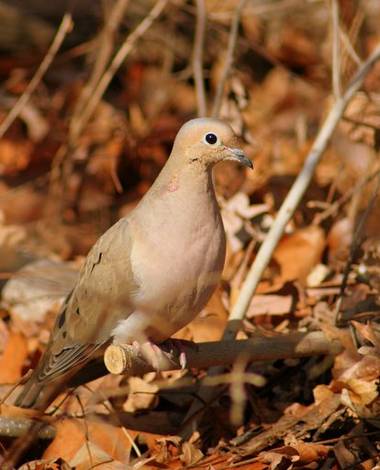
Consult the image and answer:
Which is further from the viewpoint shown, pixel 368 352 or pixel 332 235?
pixel 332 235

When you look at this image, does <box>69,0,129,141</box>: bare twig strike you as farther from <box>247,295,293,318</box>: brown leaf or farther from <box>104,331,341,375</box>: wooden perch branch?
<box>104,331,341,375</box>: wooden perch branch

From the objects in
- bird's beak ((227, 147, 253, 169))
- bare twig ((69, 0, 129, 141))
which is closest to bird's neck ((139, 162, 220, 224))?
bird's beak ((227, 147, 253, 169))

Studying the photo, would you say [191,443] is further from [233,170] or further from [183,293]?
[233,170]

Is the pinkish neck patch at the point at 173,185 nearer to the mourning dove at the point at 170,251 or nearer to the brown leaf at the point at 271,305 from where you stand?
the mourning dove at the point at 170,251

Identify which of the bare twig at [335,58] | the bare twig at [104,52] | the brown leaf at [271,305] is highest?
the bare twig at [104,52]

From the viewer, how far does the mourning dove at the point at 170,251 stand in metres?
3.27

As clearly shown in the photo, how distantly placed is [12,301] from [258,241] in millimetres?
1320

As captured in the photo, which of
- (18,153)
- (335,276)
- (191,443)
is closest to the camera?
(191,443)

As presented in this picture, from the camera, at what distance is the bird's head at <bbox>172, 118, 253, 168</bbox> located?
3.30 meters

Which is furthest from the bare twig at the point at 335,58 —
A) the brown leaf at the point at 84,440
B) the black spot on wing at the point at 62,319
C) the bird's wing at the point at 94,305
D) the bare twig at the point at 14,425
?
the bare twig at the point at 14,425

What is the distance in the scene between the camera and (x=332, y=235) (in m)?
4.95

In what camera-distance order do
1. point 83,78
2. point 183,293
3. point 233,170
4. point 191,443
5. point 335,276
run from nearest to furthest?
point 183,293
point 191,443
point 335,276
point 233,170
point 83,78

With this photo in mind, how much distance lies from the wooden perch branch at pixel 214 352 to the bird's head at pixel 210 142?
2.23 feet

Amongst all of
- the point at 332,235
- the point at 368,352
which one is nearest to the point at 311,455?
the point at 368,352
